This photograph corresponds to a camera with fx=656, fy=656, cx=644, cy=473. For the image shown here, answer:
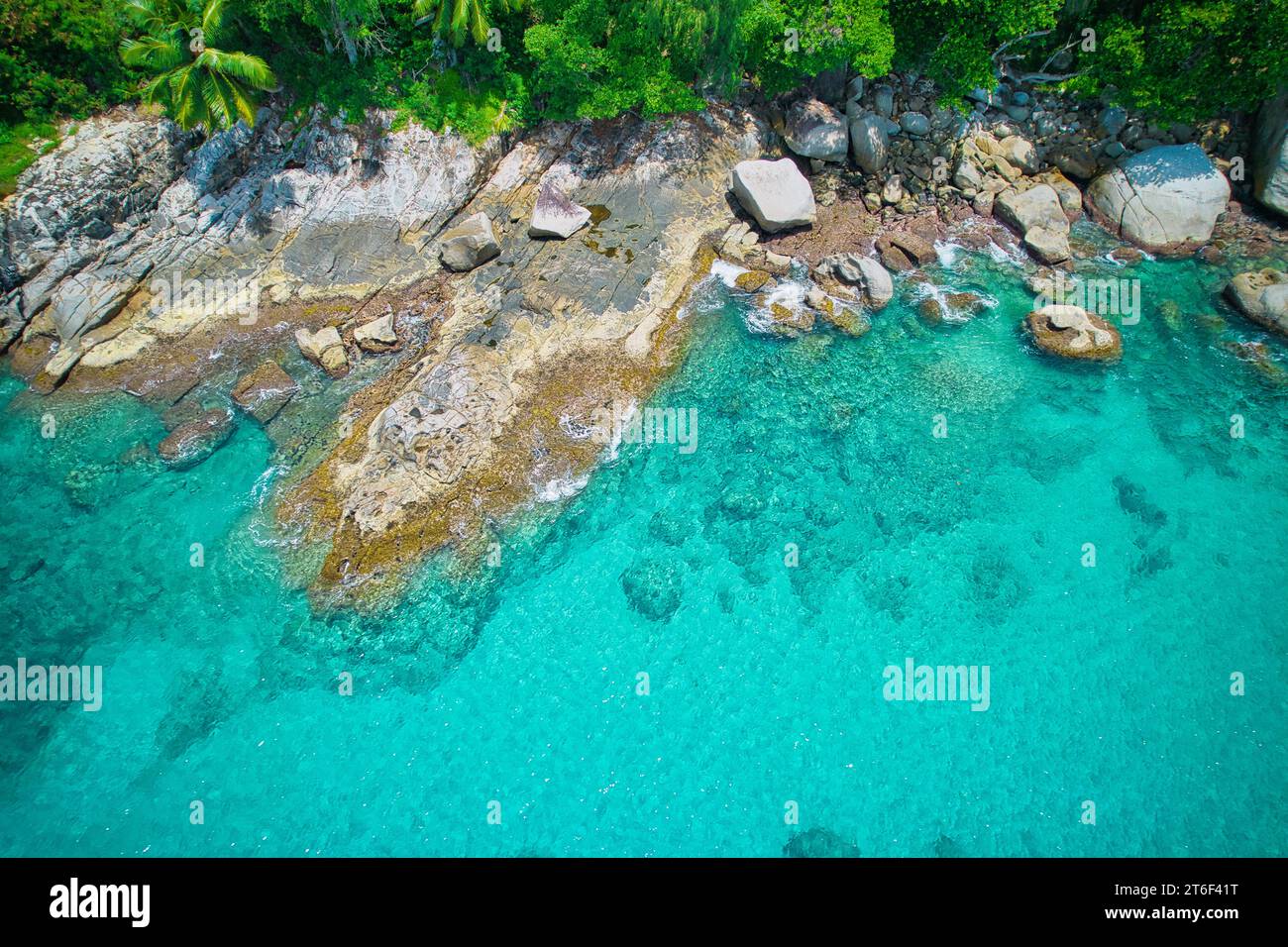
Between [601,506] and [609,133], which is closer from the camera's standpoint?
[601,506]

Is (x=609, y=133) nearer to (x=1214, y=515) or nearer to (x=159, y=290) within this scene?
(x=159, y=290)

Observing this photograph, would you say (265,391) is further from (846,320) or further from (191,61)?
(846,320)

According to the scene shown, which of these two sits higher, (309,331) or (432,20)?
(432,20)

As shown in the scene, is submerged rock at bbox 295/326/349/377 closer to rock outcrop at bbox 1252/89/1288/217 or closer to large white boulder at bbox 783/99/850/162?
large white boulder at bbox 783/99/850/162

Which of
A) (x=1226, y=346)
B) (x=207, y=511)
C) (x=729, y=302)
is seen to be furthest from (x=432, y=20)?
(x=1226, y=346)

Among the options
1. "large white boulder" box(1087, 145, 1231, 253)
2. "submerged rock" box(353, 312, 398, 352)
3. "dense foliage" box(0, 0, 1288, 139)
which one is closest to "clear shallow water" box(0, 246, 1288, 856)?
"submerged rock" box(353, 312, 398, 352)
